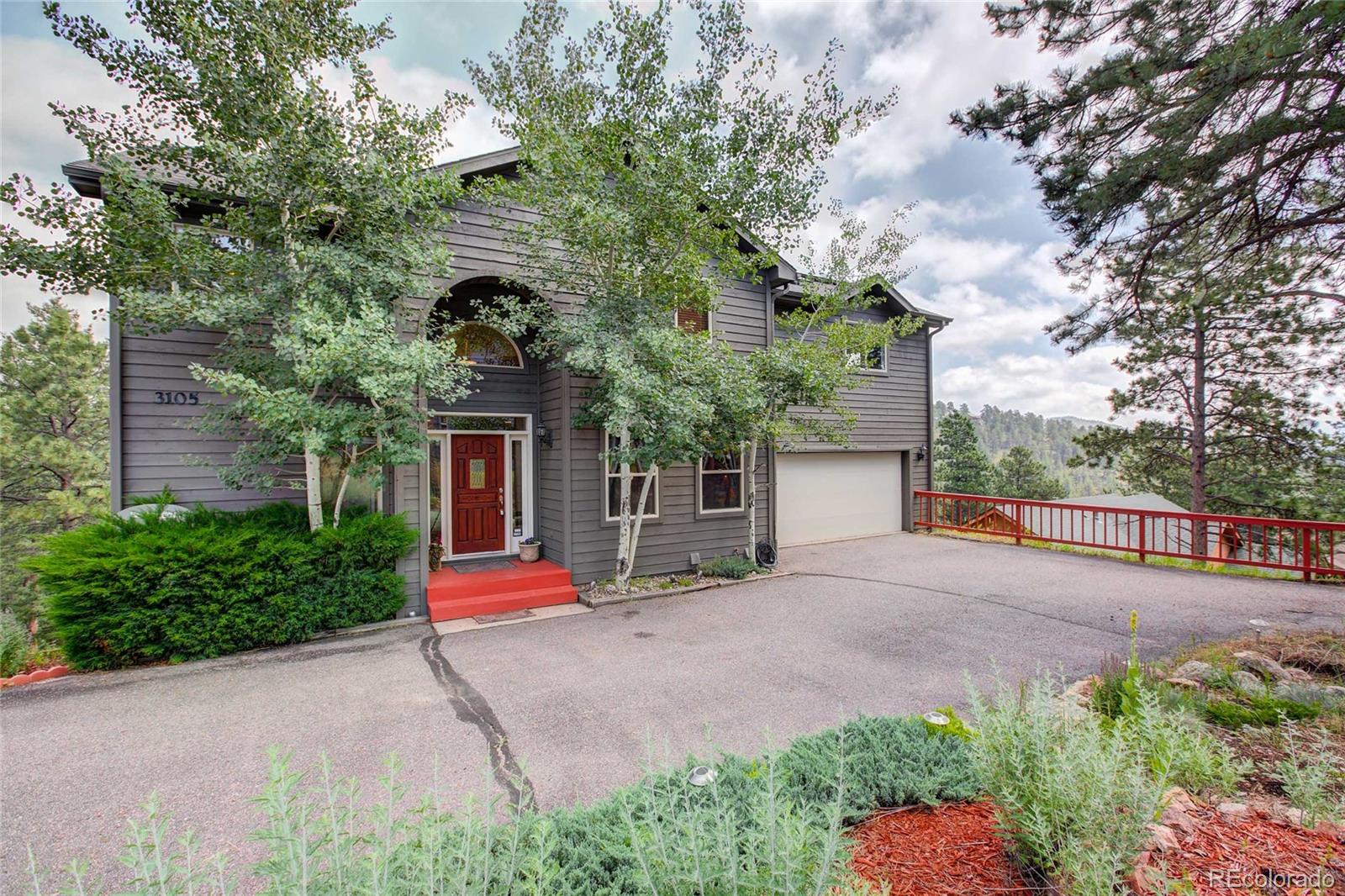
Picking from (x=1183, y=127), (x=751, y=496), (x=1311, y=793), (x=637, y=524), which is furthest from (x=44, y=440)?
(x=1183, y=127)

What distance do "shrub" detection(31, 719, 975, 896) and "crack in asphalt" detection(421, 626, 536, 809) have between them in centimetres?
84

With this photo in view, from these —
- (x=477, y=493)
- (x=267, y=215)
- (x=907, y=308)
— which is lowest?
(x=477, y=493)

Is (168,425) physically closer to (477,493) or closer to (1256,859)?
(477,493)

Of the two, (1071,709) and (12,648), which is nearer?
(1071,709)

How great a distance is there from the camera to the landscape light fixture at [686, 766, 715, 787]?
204cm

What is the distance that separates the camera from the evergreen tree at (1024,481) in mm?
23234

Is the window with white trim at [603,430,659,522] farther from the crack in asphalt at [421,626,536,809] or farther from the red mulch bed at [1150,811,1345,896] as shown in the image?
the red mulch bed at [1150,811,1345,896]

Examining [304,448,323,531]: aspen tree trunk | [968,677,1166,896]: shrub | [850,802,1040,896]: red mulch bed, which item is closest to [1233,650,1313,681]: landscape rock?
[968,677,1166,896]: shrub

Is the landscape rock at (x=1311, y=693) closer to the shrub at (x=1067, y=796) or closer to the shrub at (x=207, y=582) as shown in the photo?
the shrub at (x=1067, y=796)

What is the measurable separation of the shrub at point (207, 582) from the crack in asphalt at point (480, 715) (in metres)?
1.11

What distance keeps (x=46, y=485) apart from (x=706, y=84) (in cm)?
1862

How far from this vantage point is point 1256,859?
5.61 ft

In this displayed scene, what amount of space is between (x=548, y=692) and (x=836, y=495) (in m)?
8.65

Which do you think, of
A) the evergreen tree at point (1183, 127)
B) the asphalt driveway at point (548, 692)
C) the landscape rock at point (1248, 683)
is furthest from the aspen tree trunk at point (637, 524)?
the landscape rock at point (1248, 683)
